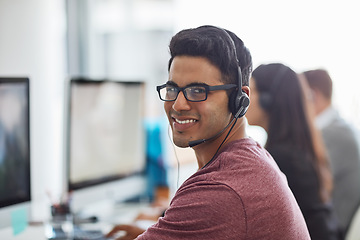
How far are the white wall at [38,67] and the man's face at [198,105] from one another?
3.59ft

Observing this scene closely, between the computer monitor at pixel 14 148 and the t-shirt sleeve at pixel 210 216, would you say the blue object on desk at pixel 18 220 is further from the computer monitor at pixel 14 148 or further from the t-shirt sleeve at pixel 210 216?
the t-shirt sleeve at pixel 210 216

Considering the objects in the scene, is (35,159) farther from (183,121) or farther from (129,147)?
(183,121)

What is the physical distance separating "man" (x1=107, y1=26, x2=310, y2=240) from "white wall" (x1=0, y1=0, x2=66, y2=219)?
1105mm

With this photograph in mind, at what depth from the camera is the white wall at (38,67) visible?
211 cm

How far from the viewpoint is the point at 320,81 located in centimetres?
297

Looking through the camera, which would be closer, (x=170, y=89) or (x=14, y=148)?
(x=170, y=89)

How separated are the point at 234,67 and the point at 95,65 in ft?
8.69

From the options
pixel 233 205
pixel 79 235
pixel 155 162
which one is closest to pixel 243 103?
pixel 233 205

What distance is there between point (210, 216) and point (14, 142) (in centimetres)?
82

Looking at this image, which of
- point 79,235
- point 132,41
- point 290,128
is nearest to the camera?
point 79,235

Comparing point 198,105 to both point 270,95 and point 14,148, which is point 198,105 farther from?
point 270,95

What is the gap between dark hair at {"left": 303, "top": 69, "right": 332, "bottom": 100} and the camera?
2949 millimetres

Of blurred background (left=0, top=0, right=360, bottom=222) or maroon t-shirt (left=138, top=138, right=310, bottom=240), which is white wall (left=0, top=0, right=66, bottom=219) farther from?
maroon t-shirt (left=138, top=138, right=310, bottom=240)

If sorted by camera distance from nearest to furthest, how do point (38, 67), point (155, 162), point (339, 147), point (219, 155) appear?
point (219, 155) → point (38, 67) → point (155, 162) → point (339, 147)
